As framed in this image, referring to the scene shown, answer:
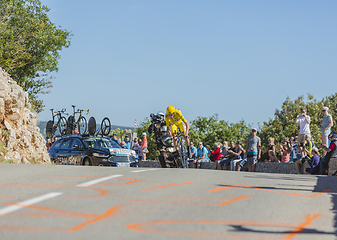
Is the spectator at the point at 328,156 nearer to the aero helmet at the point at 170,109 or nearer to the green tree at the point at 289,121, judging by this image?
the aero helmet at the point at 170,109

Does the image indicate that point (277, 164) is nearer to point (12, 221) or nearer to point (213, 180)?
point (213, 180)

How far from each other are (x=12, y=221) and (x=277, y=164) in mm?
14533

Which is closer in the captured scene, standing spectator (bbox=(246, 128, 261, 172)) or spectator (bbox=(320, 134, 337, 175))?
spectator (bbox=(320, 134, 337, 175))

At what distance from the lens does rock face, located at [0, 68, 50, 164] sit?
1617 centimetres

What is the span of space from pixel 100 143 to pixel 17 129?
321 cm

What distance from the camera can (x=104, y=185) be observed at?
24.3 ft

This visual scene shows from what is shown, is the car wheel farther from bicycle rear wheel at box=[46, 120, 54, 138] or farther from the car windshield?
bicycle rear wheel at box=[46, 120, 54, 138]

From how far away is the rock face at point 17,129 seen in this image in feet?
53.0

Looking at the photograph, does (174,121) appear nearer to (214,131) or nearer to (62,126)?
(62,126)

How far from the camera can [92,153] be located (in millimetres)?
17641

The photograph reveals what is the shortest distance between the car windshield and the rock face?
2125 mm

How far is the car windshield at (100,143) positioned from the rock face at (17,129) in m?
2.12

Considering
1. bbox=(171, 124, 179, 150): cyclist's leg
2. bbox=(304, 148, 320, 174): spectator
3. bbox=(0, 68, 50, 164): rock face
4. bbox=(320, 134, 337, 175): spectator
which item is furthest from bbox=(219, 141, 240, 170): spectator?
bbox=(0, 68, 50, 164): rock face

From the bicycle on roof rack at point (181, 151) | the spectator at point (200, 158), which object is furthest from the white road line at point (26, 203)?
the spectator at point (200, 158)
